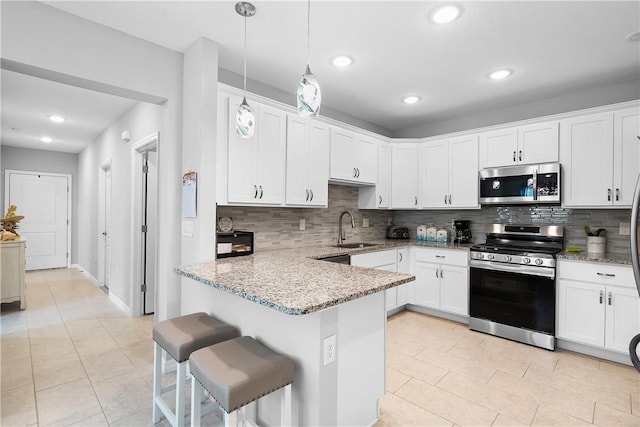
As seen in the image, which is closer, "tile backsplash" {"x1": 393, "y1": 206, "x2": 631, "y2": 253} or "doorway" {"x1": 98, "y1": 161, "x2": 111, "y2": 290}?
"tile backsplash" {"x1": 393, "y1": 206, "x2": 631, "y2": 253}

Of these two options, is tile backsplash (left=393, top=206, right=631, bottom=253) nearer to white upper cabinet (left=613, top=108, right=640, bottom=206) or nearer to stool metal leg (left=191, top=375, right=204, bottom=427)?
white upper cabinet (left=613, top=108, right=640, bottom=206)

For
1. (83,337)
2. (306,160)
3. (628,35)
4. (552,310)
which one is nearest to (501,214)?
(552,310)

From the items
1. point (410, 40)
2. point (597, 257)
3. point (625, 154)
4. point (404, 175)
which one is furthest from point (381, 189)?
point (625, 154)

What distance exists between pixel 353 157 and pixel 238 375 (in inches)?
118

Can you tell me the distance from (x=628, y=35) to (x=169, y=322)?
383 centimetres

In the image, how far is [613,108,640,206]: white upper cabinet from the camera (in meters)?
2.90

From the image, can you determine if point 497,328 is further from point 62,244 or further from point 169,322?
point 62,244

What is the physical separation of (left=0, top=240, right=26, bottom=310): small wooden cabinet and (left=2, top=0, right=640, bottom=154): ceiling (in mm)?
3626

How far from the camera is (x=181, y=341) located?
171 cm

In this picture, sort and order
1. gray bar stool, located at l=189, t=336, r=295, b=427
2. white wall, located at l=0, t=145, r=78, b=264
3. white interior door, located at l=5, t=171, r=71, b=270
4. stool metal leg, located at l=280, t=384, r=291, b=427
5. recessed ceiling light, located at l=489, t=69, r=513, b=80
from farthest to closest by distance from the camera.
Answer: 1. white interior door, located at l=5, t=171, r=71, b=270
2. white wall, located at l=0, t=145, r=78, b=264
3. recessed ceiling light, located at l=489, t=69, r=513, b=80
4. stool metal leg, located at l=280, t=384, r=291, b=427
5. gray bar stool, located at l=189, t=336, r=295, b=427

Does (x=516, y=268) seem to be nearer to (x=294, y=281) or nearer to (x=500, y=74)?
(x=500, y=74)

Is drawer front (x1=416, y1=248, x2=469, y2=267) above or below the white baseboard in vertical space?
above

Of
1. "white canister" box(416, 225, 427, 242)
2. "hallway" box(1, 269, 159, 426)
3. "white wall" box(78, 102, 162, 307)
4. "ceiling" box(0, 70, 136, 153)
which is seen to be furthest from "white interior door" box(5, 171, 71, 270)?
"white canister" box(416, 225, 427, 242)

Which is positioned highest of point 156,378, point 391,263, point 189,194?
point 189,194
